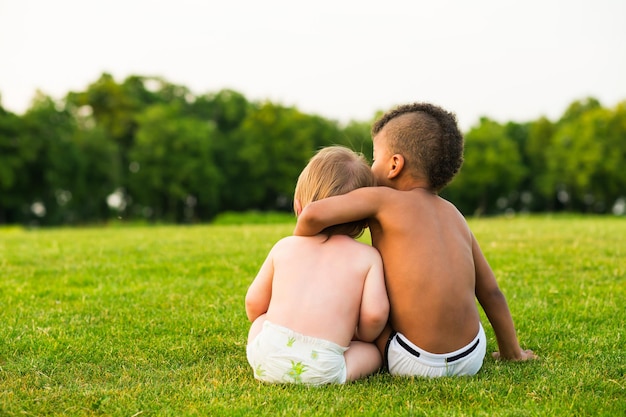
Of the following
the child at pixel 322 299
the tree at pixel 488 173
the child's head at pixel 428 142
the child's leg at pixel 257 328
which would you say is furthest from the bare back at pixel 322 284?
the tree at pixel 488 173

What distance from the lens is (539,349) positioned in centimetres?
490

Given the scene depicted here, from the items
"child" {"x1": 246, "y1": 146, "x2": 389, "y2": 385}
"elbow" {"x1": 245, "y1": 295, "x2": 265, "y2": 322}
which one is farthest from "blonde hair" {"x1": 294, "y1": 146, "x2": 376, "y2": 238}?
"elbow" {"x1": 245, "y1": 295, "x2": 265, "y2": 322}

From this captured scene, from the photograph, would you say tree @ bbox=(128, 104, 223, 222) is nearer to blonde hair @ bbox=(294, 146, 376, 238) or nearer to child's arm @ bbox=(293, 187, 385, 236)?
blonde hair @ bbox=(294, 146, 376, 238)

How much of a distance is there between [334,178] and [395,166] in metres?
0.41

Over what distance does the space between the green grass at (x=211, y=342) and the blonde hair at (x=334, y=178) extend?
3.20ft

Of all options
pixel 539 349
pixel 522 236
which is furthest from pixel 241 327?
pixel 522 236

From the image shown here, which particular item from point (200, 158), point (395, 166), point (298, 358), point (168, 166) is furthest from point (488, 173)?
point (298, 358)

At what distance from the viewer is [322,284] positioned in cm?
389

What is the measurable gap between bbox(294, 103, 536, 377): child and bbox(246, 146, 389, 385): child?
0.42 feet

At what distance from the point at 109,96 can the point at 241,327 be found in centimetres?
5281

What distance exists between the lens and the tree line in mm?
46906

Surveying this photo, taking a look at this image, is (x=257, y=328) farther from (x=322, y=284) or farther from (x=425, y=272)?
(x=425, y=272)

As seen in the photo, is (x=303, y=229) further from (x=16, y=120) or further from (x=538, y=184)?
(x=538, y=184)

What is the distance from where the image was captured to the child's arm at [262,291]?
13.3ft
